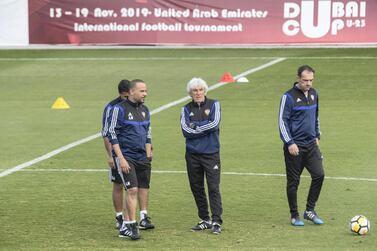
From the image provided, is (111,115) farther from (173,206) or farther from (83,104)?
(83,104)

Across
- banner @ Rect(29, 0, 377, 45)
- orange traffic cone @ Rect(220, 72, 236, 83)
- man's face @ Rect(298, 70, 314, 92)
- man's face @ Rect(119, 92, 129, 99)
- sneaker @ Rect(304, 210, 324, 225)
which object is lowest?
sneaker @ Rect(304, 210, 324, 225)

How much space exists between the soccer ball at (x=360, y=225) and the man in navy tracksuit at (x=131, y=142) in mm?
2676

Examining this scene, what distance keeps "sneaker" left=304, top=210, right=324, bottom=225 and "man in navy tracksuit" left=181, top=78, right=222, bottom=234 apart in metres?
1.28

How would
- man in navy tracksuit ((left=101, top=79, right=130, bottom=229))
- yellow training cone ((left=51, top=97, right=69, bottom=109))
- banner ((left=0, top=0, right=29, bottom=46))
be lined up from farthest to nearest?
banner ((left=0, top=0, right=29, bottom=46))
yellow training cone ((left=51, top=97, right=69, bottom=109))
man in navy tracksuit ((left=101, top=79, right=130, bottom=229))

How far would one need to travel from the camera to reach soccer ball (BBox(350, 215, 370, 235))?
1292 cm

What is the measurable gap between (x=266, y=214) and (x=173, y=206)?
1512 mm

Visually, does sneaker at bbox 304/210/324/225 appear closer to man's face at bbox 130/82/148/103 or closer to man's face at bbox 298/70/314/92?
man's face at bbox 298/70/314/92

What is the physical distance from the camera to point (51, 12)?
4194cm

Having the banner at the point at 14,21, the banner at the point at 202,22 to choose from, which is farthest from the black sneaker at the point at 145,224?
the banner at the point at 14,21

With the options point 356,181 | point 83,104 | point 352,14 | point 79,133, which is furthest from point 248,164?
point 352,14

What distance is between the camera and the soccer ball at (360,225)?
509 inches

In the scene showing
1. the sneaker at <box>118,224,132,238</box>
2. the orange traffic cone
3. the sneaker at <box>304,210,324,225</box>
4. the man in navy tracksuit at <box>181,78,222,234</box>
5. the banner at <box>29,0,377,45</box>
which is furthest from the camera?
the banner at <box>29,0,377,45</box>

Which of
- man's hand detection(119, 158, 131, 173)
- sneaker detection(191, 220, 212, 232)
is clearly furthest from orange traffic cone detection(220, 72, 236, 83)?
man's hand detection(119, 158, 131, 173)

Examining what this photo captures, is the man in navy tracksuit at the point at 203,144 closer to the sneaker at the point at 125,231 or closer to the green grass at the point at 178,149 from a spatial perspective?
the green grass at the point at 178,149
